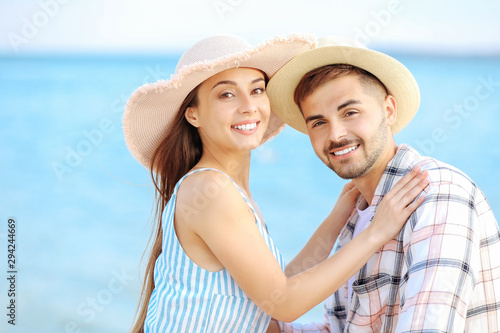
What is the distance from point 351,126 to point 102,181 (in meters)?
8.85

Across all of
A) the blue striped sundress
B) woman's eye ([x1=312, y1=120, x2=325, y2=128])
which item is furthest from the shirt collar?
the blue striped sundress

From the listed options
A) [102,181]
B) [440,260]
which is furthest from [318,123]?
[102,181]

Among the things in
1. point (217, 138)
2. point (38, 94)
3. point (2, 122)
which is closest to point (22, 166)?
point (2, 122)

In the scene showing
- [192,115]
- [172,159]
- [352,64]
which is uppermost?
[352,64]

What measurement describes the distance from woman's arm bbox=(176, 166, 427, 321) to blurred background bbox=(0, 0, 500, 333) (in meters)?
0.56

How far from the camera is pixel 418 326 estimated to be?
2.04m

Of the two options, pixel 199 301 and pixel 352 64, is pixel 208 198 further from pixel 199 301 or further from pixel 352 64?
pixel 352 64

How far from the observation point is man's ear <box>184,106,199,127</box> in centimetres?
271

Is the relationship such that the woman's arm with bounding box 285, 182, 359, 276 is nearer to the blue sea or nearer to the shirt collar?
the shirt collar

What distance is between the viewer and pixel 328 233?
119 inches

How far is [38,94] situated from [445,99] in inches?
450

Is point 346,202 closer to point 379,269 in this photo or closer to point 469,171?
point 379,269

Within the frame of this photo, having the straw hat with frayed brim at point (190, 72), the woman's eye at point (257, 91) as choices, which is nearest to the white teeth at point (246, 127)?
the woman's eye at point (257, 91)

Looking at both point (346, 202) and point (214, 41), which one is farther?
point (346, 202)
